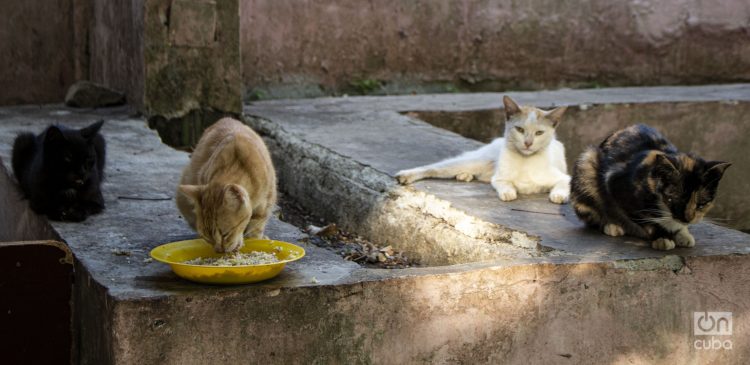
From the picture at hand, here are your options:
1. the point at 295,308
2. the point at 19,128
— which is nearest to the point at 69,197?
the point at 295,308

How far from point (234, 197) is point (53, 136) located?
1.38 meters

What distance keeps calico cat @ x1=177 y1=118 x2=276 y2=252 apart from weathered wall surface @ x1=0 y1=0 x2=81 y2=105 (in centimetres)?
452

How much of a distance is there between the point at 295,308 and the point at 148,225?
4.28 feet

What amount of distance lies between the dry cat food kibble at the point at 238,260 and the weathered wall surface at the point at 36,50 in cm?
525

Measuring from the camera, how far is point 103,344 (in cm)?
362

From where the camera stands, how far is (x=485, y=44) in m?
10.0

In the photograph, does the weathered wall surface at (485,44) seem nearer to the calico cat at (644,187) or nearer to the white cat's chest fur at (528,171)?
the white cat's chest fur at (528,171)

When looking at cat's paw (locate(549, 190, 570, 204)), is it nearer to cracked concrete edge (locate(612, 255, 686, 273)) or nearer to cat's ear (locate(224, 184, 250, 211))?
cracked concrete edge (locate(612, 255, 686, 273))

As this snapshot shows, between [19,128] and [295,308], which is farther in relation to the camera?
[19,128]

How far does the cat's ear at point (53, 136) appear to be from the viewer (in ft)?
15.1

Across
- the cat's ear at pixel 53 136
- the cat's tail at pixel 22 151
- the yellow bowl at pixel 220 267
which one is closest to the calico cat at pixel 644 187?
the yellow bowl at pixel 220 267

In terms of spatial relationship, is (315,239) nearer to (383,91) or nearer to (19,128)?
(19,128)

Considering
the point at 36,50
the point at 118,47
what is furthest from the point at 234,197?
the point at 36,50

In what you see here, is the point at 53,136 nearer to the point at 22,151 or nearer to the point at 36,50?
the point at 22,151
